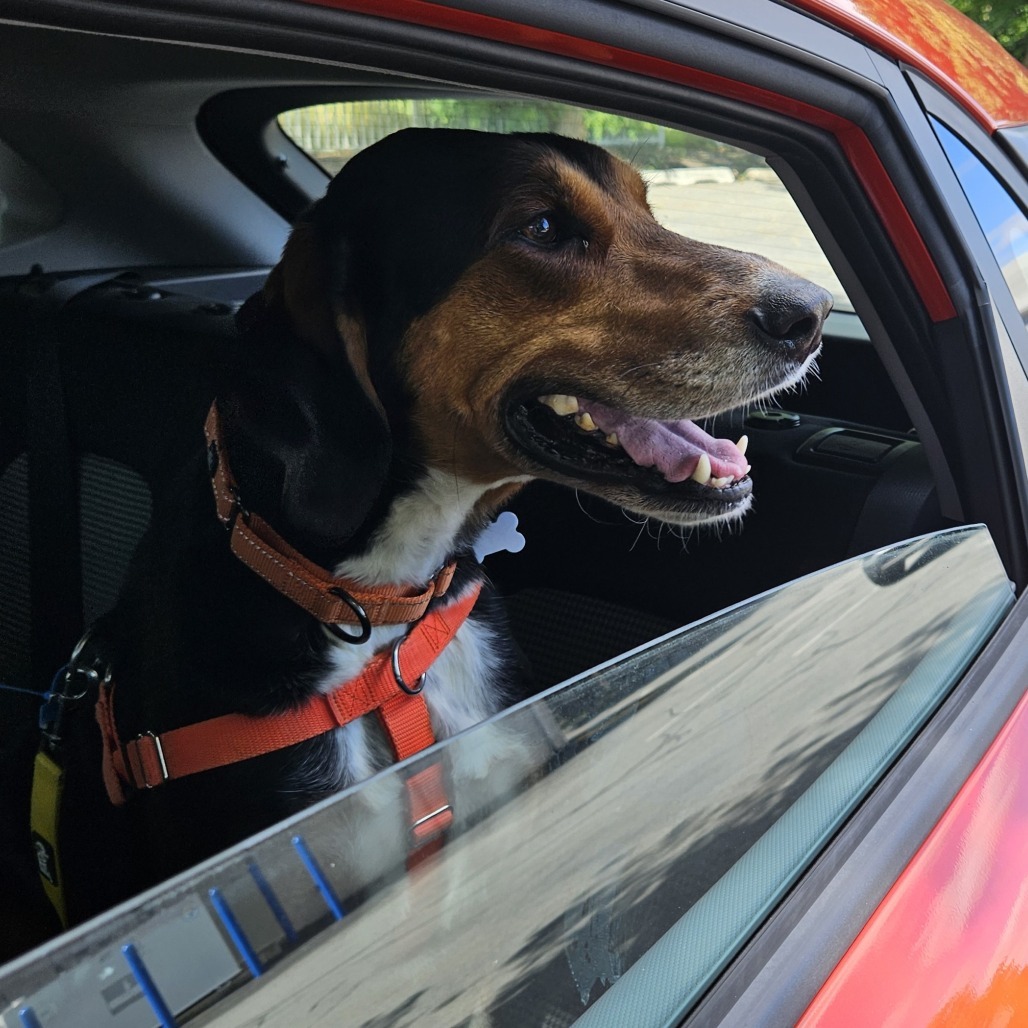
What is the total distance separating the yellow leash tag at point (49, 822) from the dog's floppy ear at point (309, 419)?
0.57m

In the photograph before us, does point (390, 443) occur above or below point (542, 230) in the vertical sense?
below

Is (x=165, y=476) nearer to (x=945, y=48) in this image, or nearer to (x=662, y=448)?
(x=662, y=448)

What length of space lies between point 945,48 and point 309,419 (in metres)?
1.06

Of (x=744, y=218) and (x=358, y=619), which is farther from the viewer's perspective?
(x=744, y=218)

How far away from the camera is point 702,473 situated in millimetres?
1716

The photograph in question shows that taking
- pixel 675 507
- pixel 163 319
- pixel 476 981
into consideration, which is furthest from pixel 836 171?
pixel 163 319

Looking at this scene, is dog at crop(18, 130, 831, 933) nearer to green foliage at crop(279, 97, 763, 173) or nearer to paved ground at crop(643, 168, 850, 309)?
green foliage at crop(279, 97, 763, 173)

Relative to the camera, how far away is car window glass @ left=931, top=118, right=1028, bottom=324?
1524mm

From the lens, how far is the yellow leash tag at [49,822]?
1.72 meters

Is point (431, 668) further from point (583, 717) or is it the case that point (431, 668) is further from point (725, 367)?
point (583, 717)

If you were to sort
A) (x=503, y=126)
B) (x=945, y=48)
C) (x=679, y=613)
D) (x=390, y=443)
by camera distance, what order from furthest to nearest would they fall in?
(x=679, y=613), (x=503, y=126), (x=390, y=443), (x=945, y=48)

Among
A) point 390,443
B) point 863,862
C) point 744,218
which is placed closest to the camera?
point 863,862

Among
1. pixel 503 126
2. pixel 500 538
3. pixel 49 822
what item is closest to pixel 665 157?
pixel 503 126

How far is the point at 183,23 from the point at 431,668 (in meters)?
1.29
